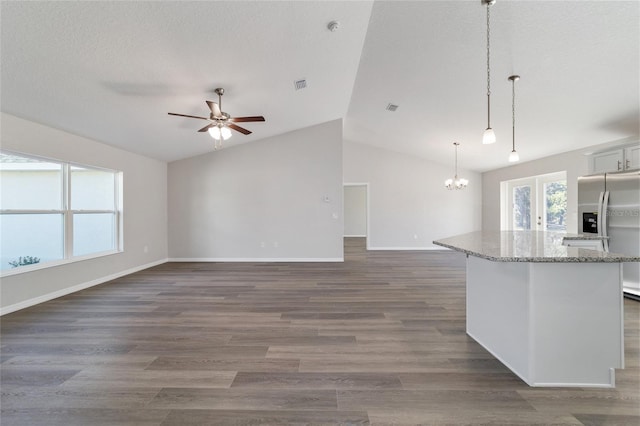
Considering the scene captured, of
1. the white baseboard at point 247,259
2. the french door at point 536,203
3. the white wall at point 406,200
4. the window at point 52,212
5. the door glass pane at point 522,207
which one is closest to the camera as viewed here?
the window at point 52,212

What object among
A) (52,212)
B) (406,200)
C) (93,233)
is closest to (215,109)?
(52,212)

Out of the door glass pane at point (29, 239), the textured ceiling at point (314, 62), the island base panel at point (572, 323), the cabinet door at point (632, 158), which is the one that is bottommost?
the island base panel at point (572, 323)

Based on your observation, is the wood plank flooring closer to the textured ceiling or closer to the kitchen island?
the kitchen island

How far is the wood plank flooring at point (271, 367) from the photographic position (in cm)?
154

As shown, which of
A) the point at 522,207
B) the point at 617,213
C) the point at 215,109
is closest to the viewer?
the point at 215,109

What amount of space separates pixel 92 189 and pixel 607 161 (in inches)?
313

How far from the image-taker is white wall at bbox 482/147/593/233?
4.85 metres

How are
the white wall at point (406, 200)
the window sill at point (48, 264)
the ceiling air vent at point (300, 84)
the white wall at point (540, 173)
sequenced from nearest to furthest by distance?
the window sill at point (48, 264) → the ceiling air vent at point (300, 84) → the white wall at point (540, 173) → the white wall at point (406, 200)

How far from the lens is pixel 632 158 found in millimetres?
3385

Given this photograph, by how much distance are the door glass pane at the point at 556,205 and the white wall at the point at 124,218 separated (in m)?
8.59

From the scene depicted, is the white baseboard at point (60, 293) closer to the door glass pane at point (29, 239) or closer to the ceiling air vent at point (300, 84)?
the door glass pane at point (29, 239)

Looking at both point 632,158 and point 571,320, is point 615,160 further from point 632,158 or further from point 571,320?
point 571,320

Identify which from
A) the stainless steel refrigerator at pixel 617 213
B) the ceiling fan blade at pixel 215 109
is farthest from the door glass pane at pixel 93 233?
the stainless steel refrigerator at pixel 617 213

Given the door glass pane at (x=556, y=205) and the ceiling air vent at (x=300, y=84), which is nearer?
the ceiling air vent at (x=300, y=84)
